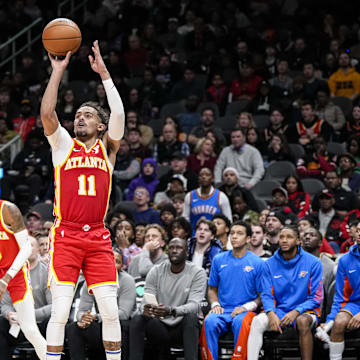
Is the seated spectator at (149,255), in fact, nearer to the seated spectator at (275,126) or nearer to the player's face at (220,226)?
the player's face at (220,226)

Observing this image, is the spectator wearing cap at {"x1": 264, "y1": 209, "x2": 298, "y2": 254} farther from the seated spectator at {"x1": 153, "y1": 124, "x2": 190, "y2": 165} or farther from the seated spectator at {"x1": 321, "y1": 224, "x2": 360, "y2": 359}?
the seated spectator at {"x1": 153, "y1": 124, "x2": 190, "y2": 165}

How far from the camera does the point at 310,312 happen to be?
25.0 feet

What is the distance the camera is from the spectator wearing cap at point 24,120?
13977 millimetres

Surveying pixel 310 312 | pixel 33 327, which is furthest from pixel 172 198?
pixel 33 327

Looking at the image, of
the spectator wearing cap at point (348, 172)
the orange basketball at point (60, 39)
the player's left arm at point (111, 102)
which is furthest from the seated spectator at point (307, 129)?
the orange basketball at point (60, 39)

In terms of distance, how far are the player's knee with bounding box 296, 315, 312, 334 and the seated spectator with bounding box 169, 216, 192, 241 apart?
87.0 inches

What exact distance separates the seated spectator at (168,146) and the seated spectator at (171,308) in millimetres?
4438

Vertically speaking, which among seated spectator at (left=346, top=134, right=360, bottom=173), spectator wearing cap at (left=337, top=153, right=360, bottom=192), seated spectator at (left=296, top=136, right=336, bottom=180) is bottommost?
spectator wearing cap at (left=337, top=153, right=360, bottom=192)

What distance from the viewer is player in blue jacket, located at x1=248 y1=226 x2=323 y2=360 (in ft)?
24.7

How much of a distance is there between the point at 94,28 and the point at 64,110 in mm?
3214

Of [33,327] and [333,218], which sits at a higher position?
[333,218]

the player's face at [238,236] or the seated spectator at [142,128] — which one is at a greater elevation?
the seated spectator at [142,128]

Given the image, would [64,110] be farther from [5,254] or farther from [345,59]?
[5,254]

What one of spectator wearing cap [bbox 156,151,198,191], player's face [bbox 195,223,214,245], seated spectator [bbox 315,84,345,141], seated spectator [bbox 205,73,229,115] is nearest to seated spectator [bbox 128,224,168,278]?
player's face [bbox 195,223,214,245]
